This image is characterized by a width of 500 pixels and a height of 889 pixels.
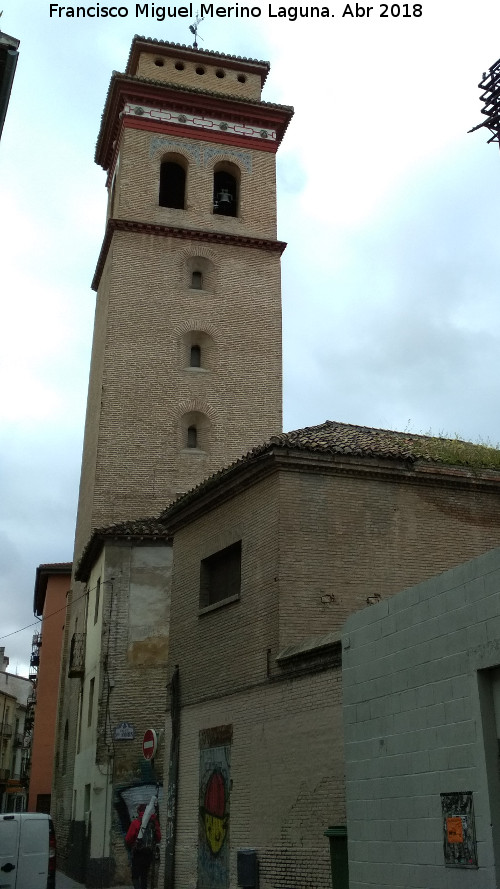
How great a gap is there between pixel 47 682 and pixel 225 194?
20.5m

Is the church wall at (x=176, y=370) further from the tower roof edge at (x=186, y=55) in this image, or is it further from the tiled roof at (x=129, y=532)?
the tower roof edge at (x=186, y=55)

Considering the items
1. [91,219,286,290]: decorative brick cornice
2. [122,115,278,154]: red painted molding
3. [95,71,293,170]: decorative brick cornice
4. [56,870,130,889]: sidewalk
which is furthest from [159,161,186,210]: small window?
[56,870,130,889]: sidewalk

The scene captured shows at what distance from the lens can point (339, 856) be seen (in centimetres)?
1004

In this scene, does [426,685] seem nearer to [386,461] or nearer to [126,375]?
[386,461]

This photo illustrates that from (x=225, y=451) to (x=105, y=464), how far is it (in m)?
3.38

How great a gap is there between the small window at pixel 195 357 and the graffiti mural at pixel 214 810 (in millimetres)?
14449

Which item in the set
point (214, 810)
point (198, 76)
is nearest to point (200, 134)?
point (198, 76)

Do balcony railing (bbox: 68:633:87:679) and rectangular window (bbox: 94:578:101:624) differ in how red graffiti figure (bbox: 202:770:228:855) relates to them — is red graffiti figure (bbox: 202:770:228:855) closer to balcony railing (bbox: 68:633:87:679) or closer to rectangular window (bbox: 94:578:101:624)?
rectangular window (bbox: 94:578:101:624)

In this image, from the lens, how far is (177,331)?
27.0 metres

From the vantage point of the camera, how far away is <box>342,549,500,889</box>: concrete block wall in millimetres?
7730

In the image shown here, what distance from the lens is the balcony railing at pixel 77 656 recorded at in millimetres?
23156

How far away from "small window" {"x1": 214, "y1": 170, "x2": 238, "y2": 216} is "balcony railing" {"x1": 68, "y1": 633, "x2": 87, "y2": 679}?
13759mm

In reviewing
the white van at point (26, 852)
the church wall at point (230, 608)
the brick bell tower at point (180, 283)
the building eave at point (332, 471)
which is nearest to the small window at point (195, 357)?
the brick bell tower at point (180, 283)

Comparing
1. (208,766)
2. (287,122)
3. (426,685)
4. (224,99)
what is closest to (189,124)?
(224,99)
